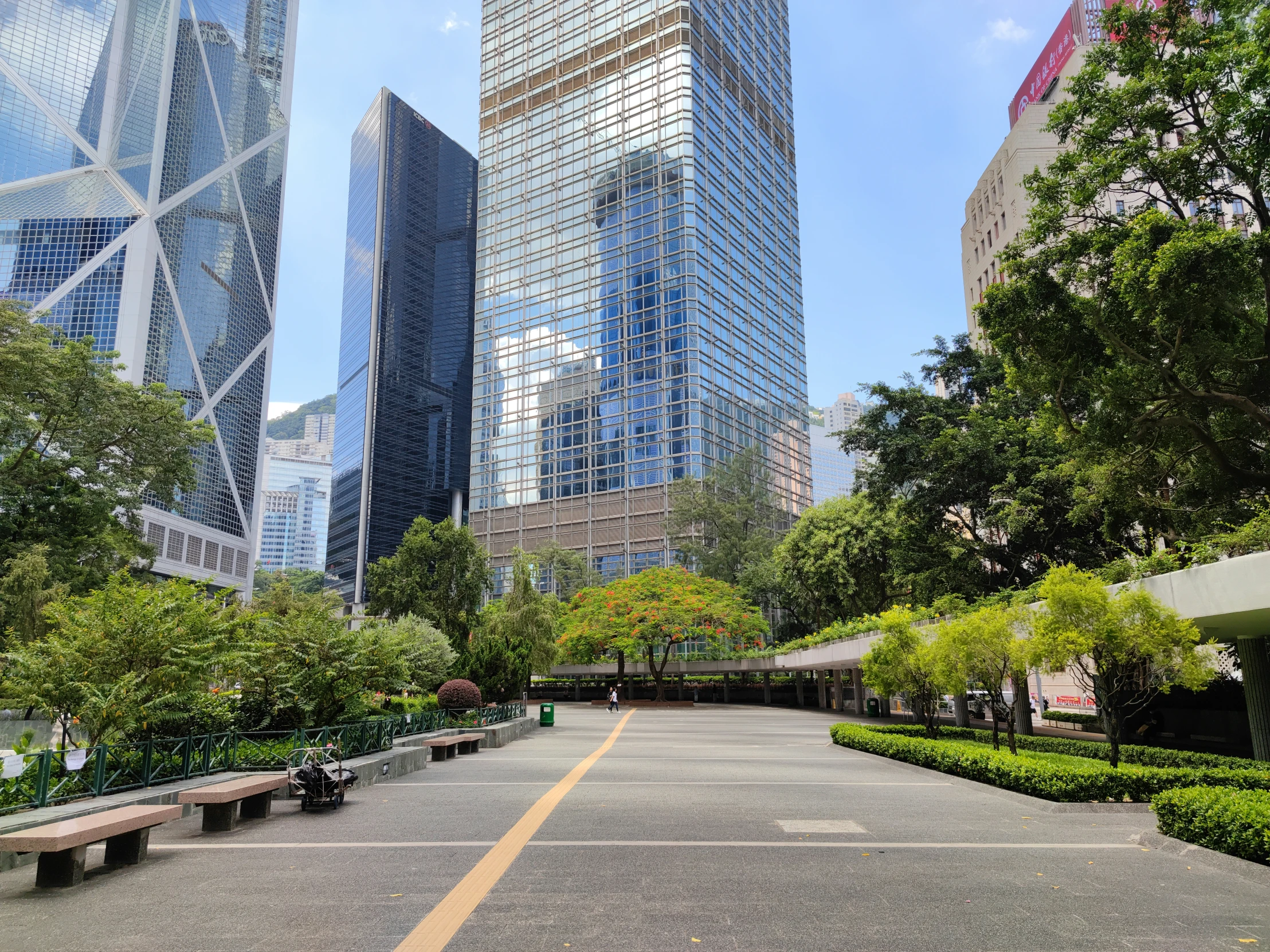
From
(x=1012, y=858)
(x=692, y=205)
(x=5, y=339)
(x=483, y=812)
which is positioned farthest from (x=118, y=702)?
(x=692, y=205)

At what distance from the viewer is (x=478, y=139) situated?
94.1 m

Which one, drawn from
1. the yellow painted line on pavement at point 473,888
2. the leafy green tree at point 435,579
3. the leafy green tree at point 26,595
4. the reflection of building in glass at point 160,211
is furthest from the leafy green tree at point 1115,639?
the reflection of building in glass at point 160,211

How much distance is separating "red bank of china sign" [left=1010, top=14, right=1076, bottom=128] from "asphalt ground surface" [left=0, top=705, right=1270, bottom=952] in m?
66.3

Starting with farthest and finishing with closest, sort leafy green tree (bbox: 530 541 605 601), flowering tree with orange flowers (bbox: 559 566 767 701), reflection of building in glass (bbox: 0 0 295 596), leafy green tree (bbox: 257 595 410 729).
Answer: reflection of building in glass (bbox: 0 0 295 596), leafy green tree (bbox: 530 541 605 601), flowering tree with orange flowers (bbox: 559 566 767 701), leafy green tree (bbox: 257 595 410 729)

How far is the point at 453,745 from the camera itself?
64.4ft

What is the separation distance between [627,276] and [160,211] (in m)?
48.4

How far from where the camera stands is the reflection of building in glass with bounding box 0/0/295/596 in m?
79.6

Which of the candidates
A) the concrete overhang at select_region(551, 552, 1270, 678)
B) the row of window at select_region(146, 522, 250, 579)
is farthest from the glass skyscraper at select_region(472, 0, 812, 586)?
the concrete overhang at select_region(551, 552, 1270, 678)

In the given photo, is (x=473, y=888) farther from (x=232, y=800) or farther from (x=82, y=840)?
(x=232, y=800)

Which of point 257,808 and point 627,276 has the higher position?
point 627,276

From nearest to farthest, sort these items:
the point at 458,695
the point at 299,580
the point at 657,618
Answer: the point at 458,695
the point at 657,618
the point at 299,580

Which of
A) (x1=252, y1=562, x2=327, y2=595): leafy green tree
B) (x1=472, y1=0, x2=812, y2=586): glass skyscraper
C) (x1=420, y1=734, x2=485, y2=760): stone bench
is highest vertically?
(x1=472, y1=0, x2=812, y2=586): glass skyscraper

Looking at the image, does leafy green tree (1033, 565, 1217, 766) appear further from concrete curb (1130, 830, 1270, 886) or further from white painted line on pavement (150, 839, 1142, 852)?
white painted line on pavement (150, 839, 1142, 852)

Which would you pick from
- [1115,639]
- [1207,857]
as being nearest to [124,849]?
[1207,857]
